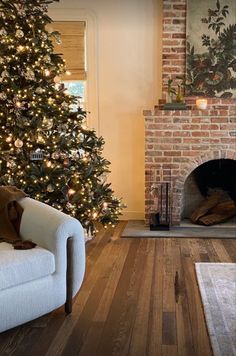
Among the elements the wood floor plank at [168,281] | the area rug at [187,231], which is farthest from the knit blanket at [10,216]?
the area rug at [187,231]

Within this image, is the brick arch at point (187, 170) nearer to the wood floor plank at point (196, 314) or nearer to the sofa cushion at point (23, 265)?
the wood floor plank at point (196, 314)

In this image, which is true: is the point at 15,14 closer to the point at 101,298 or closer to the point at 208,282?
the point at 101,298

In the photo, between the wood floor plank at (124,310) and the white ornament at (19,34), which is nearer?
the wood floor plank at (124,310)

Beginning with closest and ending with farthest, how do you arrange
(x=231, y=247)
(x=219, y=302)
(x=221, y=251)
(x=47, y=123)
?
(x=219, y=302)
(x=47, y=123)
(x=221, y=251)
(x=231, y=247)

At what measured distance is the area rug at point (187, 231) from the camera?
189 inches

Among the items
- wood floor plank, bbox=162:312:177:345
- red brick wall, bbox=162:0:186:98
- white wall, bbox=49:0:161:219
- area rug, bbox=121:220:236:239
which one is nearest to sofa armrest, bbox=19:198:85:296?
wood floor plank, bbox=162:312:177:345

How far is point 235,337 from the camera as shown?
2.54 meters

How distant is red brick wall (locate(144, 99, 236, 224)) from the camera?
5000 mm

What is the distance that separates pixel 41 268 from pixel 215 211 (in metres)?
3.21

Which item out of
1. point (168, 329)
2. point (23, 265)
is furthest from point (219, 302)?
point (23, 265)

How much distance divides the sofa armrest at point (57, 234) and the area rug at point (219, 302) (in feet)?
3.10

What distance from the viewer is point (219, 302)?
3.02 metres

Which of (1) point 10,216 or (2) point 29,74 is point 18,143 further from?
(1) point 10,216

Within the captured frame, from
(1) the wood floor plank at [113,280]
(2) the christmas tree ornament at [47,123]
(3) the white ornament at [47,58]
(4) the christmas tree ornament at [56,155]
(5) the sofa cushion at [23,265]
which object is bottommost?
(1) the wood floor plank at [113,280]
